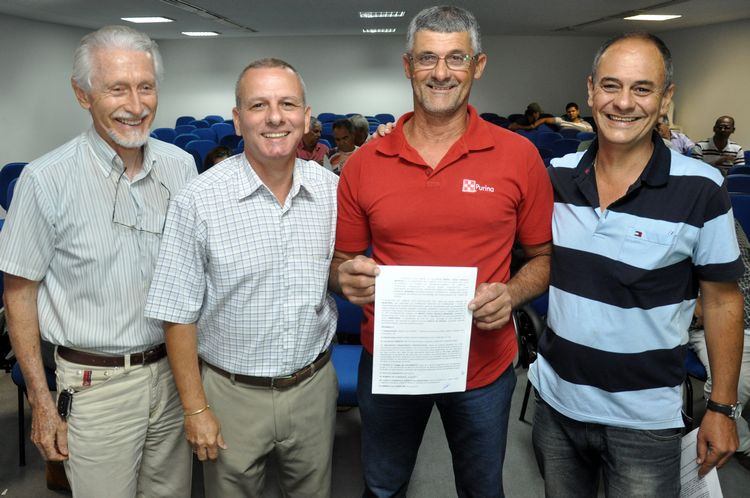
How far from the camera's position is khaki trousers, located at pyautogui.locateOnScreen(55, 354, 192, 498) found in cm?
166

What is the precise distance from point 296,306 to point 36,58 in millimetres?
13476

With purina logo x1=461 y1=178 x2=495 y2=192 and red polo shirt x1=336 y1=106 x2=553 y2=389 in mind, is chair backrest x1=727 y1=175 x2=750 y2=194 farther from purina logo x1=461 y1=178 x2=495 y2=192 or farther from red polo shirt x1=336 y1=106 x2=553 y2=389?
purina logo x1=461 y1=178 x2=495 y2=192

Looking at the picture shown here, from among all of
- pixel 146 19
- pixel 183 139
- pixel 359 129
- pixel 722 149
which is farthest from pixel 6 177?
pixel 146 19

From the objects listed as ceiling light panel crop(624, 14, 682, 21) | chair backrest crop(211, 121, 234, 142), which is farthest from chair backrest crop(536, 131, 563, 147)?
chair backrest crop(211, 121, 234, 142)

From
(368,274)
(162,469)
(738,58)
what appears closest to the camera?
(368,274)

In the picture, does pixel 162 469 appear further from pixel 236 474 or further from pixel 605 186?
pixel 605 186

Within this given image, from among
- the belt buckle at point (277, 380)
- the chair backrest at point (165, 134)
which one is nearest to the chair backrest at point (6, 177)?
the belt buckle at point (277, 380)

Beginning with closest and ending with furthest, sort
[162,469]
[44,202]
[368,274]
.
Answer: [368,274]
[44,202]
[162,469]

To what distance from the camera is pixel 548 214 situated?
5.32 feet

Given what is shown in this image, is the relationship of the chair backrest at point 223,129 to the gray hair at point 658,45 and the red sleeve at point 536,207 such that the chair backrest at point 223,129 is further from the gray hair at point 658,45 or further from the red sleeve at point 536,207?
the gray hair at point 658,45

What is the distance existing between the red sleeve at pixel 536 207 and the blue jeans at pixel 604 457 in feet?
1.67

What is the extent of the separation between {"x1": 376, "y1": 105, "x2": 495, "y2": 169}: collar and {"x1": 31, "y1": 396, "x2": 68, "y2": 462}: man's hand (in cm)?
127

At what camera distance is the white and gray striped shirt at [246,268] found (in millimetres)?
1530

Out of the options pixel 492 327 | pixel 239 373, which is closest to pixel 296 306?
pixel 239 373
